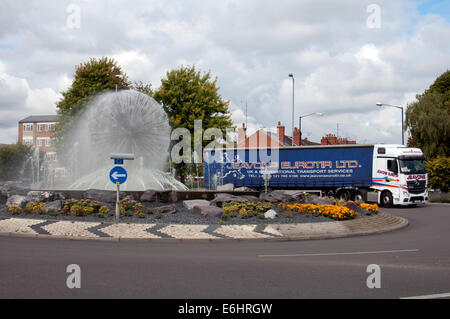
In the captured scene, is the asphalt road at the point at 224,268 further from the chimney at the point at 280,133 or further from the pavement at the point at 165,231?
the chimney at the point at 280,133

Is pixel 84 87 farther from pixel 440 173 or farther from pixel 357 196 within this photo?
pixel 440 173

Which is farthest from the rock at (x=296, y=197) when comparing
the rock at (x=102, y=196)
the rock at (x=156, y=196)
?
the rock at (x=102, y=196)

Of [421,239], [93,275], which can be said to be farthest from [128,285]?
[421,239]

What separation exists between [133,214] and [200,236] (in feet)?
12.4

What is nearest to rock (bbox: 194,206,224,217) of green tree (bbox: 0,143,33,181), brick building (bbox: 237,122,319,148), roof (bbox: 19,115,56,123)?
brick building (bbox: 237,122,319,148)

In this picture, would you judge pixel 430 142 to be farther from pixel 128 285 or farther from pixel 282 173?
pixel 128 285

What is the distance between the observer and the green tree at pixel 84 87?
129ft

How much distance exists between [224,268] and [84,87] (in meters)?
35.3

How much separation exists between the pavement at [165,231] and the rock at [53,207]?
0.96m

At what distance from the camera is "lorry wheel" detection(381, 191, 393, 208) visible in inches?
1101

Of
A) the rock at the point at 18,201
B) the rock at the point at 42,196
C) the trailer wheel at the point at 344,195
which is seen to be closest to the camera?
the rock at the point at 18,201

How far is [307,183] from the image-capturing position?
3061 cm

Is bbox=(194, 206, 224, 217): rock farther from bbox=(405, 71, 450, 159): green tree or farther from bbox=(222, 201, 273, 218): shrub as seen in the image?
bbox=(405, 71, 450, 159): green tree

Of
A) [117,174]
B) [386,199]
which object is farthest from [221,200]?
[386,199]
